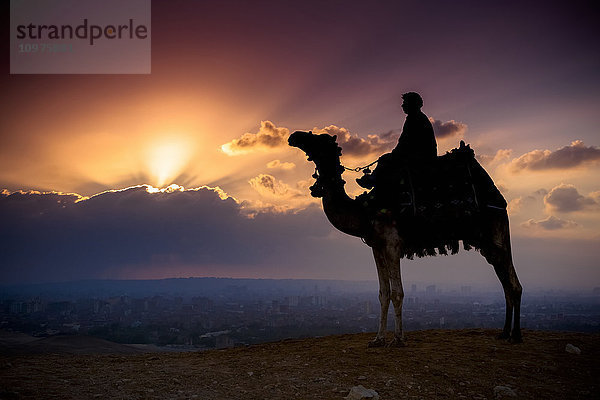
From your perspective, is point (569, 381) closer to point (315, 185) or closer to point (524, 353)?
point (524, 353)

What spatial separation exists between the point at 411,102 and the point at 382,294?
6.56 metres

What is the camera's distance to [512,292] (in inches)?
486

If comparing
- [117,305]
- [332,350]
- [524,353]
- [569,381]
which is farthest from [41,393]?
[117,305]

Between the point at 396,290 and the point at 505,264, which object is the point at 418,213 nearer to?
the point at 396,290

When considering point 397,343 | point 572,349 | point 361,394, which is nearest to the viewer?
point 361,394

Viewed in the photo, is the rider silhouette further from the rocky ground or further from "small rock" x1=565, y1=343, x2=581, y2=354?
"small rock" x1=565, y1=343, x2=581, y2=354

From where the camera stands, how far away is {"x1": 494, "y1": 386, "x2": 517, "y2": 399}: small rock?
7.35 metres

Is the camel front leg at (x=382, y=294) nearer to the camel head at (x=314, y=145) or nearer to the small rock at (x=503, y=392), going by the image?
the camel head at (x=314, y=145)

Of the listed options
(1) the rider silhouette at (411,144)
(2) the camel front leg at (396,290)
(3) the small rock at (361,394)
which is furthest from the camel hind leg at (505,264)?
(3) the small rock at (361,394)

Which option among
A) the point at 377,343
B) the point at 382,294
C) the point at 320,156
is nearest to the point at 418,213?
the point at 382,294

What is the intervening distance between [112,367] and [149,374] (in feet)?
4.95

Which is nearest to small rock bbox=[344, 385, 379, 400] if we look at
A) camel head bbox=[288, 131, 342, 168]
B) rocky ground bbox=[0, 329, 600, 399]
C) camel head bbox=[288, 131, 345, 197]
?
rocky ground bbox=[0, 329, 600, 399]

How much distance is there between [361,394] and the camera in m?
6.98

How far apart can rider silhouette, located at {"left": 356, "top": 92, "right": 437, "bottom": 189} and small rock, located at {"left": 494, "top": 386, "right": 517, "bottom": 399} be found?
6.65m
